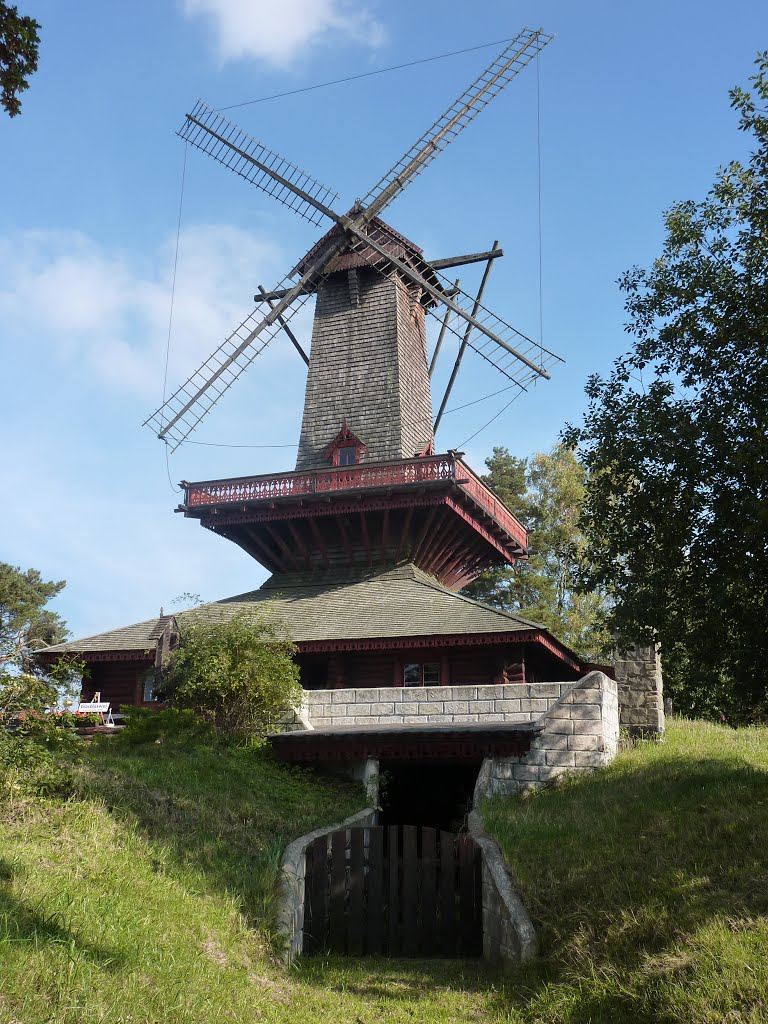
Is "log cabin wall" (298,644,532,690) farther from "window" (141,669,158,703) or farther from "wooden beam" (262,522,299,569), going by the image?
"wooden beam" (262,522,299,569)

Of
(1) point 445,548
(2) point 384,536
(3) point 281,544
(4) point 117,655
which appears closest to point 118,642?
(4) point 117,655

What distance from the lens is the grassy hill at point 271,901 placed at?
28.0 feet

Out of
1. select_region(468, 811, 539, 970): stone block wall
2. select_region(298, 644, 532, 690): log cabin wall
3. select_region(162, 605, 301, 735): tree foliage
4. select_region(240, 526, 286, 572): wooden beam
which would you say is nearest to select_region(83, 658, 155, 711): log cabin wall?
select_region(298, 644, 532, 690): log cabin wall

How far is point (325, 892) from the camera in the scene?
1308 centimetres

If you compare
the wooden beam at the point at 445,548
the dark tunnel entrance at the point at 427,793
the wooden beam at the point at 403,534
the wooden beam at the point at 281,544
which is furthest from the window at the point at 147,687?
the wooden beam at the point at 445,548

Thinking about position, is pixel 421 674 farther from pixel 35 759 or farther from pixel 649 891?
pixel 35 759

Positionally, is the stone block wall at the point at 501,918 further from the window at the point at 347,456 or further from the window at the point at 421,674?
the window at the point at 347,456

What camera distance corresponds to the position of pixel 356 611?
24.7m

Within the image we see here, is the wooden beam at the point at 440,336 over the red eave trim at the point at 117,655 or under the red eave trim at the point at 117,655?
over

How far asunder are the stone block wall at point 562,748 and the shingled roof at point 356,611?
3996 mm

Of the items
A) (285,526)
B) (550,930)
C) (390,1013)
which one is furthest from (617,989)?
(285,526)

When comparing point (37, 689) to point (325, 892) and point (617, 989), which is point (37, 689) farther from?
point (617, 989)

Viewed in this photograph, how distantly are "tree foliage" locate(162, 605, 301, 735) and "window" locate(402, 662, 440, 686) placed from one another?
16.5ft

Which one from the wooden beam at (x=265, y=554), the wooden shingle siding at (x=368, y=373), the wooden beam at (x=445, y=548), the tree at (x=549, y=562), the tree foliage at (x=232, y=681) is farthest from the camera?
the tree at (x=549, y=562)
